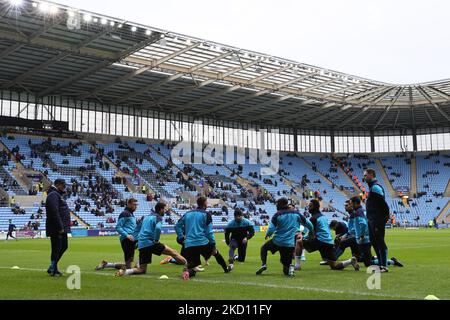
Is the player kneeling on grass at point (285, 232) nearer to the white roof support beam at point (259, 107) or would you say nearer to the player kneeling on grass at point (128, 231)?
the player kneeling on grass at point (128, 231)

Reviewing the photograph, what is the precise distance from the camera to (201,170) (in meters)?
62.5

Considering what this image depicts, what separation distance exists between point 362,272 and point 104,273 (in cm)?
639

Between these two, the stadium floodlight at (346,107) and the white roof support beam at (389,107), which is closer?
the white roof support beam at (389,107)

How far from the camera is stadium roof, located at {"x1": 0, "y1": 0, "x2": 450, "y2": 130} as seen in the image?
36062 mm

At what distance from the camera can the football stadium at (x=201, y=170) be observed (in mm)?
12273

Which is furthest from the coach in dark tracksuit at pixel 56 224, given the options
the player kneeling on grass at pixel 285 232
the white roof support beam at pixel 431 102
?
the white roof support beam at pixel 431 102

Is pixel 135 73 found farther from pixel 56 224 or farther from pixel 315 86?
pixel 56 224

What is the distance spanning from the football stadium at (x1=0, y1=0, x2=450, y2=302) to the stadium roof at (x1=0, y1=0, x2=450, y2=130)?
184 mm

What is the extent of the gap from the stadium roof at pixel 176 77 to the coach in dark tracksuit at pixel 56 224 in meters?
23.5

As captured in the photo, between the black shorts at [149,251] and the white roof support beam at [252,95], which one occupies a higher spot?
the white roof support beam at [252,95]

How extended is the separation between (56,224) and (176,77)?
117 ft

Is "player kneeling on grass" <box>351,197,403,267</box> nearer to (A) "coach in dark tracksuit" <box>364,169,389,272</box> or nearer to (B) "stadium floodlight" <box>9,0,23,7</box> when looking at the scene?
(A) "coach in dark tracksuit" <box>364,169,389,272</box>

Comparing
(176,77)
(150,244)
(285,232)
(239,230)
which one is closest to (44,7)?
(176,77)

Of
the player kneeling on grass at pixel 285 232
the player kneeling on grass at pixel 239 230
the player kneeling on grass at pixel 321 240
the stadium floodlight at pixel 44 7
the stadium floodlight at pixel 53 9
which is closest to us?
the player kneeling on grass at pixel 285 232
